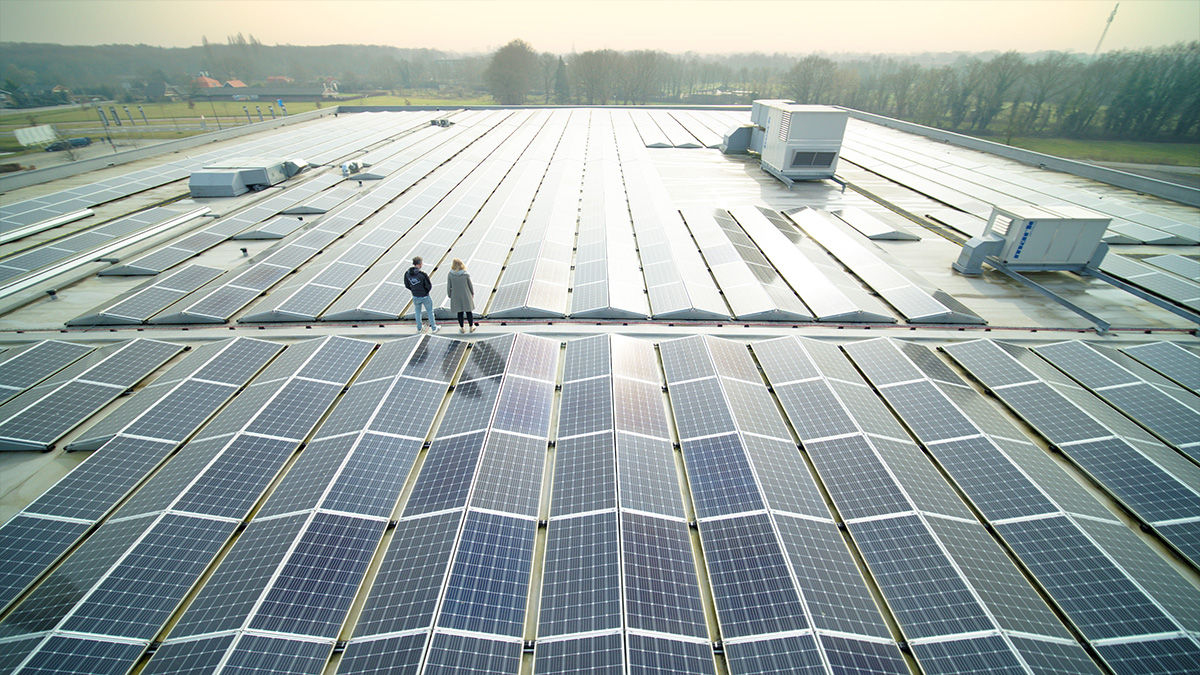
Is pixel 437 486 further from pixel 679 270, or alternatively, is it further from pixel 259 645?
pixel 679 270

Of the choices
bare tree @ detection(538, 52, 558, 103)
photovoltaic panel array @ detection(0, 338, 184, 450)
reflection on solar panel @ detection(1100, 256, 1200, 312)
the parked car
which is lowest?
photovoltaic panel array @ detection(0, 338, 184, 450)

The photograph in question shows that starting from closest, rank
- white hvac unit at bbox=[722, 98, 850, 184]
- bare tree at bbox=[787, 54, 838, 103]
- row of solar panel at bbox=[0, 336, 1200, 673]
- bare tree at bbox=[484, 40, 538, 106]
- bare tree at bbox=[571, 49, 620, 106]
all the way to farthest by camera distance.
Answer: row of solar panel at bbox=[0, 336, 1200, 673]
white hvac unit at bbox=[722, 98, 850, 184]
bare tree at bbox=[787, 54, 838, 103]
bare tree at bbox=[484, 40, 538, 106]
bare tree at bbox=[571, 49, 620, 106]

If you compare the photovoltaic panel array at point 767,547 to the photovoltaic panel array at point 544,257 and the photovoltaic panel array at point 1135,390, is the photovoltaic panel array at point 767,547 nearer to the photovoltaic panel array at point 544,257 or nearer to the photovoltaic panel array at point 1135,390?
the photovoltaic panel array at point 544,257

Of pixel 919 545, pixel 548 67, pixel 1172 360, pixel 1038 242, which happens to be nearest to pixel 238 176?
pixel 919 545

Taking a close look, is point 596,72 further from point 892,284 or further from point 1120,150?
point 892,284

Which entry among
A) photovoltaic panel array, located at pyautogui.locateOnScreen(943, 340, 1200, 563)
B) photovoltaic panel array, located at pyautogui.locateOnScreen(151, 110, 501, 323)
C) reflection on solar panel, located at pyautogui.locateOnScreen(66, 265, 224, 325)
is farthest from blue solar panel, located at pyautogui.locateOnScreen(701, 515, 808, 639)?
reflection on solar panel, located at pyautogui.locateOnScreen(66, 265, 224, 325)

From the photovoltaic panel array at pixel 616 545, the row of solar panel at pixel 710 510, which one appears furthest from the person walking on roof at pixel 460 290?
the photovoltaic panel array at pixel 616 545

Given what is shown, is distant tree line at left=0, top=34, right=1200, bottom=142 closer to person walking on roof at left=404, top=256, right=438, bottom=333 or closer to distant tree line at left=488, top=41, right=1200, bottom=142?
distant tree line at left=488, top=41, right=1200, bottom=142
